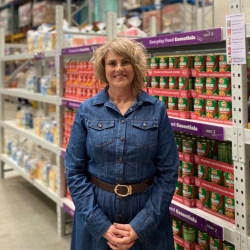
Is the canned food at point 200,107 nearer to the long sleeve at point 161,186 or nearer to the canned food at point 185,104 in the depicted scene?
the canned food at point 185,104

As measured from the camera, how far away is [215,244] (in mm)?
1862

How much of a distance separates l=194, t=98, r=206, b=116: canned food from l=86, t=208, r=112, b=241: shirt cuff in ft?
2.53

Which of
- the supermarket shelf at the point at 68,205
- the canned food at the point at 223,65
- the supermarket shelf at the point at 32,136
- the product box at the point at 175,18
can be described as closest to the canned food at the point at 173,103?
the canned food at the point at 223,65

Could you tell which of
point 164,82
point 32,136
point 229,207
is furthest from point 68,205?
point 229,207

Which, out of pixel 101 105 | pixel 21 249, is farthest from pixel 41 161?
pixel 101 105

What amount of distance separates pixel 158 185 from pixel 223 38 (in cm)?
75

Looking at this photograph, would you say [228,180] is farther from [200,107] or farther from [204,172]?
[200,107]

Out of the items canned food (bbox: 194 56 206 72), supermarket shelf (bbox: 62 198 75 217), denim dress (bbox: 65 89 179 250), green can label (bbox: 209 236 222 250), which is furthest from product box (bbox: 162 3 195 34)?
denim dress (bbox: 65 89 179 250)

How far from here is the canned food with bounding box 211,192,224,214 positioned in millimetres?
1778

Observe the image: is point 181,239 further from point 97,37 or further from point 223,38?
point 97,37

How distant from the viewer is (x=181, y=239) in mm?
2053

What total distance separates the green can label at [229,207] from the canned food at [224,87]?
21.0 inches

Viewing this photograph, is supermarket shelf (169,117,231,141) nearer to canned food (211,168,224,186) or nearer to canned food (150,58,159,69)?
canned food (211,168,224,186)

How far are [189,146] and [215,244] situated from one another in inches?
21.7
